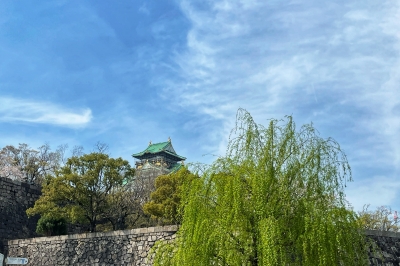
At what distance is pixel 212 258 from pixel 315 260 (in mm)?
1596

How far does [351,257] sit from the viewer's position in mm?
7145

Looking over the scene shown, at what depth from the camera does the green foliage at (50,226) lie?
15464 millimetres

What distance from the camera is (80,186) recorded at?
584 inches

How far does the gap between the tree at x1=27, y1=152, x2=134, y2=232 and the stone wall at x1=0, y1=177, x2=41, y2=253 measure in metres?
2.22

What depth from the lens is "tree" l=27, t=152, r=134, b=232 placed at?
1483cm

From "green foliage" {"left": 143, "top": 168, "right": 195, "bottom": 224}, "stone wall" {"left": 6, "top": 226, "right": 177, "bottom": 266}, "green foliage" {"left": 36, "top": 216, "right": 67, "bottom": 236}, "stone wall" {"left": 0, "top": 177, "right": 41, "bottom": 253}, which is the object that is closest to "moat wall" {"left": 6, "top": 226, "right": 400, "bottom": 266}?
"stone wall" {"left": 6, "top": 226, "right": 177, "bottom": 266}

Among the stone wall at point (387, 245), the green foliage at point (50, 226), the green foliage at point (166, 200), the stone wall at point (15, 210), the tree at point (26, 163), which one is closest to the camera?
the stone wall at point (387, 245)

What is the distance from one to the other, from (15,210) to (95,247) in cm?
600

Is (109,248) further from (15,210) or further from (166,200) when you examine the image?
(15,210)

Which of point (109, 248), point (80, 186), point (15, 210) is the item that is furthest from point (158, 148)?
point (109, 248)

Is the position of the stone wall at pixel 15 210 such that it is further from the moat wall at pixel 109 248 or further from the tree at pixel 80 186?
the tree at pixel 80 186

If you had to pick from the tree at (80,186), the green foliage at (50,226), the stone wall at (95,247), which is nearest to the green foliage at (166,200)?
the tree at (80,186)

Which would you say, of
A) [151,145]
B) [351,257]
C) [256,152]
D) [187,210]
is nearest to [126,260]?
[187,210]

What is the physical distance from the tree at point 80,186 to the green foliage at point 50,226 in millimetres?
273
